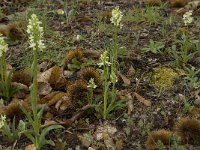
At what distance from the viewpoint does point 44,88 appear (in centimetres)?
391

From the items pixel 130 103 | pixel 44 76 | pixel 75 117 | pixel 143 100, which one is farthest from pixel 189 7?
pixel 75 117

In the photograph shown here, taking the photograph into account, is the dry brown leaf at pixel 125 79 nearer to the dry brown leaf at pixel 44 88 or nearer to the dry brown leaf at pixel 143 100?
the dry brown leaf at pixel 143 100

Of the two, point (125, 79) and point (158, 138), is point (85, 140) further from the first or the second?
point (125, 79)

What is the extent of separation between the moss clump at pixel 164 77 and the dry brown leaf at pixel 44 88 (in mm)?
1073

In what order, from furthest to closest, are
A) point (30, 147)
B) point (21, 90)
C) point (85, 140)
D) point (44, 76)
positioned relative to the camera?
point (44, 76), point (21, 90), point (85, 140), point (30, 147)

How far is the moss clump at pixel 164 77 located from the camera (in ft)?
13.3

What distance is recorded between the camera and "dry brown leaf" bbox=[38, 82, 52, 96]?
3.86 m

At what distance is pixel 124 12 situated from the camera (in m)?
5.68

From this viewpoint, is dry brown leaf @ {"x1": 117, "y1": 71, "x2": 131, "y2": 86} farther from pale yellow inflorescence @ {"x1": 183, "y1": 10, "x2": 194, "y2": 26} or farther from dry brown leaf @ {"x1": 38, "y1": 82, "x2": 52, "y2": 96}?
pale yellow inflorescence @ {"x1": 183, "y1": 10, "x2": 194, "y2": 26}

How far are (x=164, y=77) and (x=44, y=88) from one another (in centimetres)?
126

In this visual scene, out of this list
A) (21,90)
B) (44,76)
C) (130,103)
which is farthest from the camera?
(44,76)

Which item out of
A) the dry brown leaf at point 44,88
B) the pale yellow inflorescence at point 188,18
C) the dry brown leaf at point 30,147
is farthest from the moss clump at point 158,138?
the pale yellow inflorescence at point 188,18

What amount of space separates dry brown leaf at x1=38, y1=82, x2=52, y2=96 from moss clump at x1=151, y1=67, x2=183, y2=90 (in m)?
1.07

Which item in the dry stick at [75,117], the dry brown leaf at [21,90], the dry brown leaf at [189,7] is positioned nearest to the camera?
the dry stick at [75,117]
